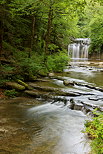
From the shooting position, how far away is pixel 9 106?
6.14 metres

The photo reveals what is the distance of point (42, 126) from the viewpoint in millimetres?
4609

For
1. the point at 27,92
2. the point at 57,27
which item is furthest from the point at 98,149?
the point at 57,27

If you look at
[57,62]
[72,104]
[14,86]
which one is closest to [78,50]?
[57,62]

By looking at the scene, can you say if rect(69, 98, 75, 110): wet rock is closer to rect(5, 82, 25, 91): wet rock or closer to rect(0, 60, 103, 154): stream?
rect(0, 60, 103, 154): stream

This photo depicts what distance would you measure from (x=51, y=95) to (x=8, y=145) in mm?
4211

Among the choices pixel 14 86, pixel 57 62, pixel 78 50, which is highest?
pixel 78 50

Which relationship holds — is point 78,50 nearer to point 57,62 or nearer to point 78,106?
point 57,62

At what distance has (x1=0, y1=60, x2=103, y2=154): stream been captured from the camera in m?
3.39

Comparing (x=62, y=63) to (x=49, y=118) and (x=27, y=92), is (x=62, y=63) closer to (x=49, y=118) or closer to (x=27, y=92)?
(x=27, y=92)

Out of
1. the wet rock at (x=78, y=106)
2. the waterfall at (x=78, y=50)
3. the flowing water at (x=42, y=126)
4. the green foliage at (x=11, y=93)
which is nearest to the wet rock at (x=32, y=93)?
the flowing water at (x=42, y=126)

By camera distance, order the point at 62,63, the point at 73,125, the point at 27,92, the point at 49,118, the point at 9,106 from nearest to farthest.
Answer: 1. the point at 73,125
2. the point at 49,118
3. the point at 9,106
4. the point at 27,92
5. the point at 62,63

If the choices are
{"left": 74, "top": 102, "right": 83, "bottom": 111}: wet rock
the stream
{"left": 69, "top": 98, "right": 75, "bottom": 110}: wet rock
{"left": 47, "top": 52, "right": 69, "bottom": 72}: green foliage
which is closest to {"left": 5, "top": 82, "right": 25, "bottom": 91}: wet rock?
the stream

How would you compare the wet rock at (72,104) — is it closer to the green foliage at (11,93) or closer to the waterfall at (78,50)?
the green foliage at (11,93)

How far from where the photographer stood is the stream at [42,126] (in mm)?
3391
